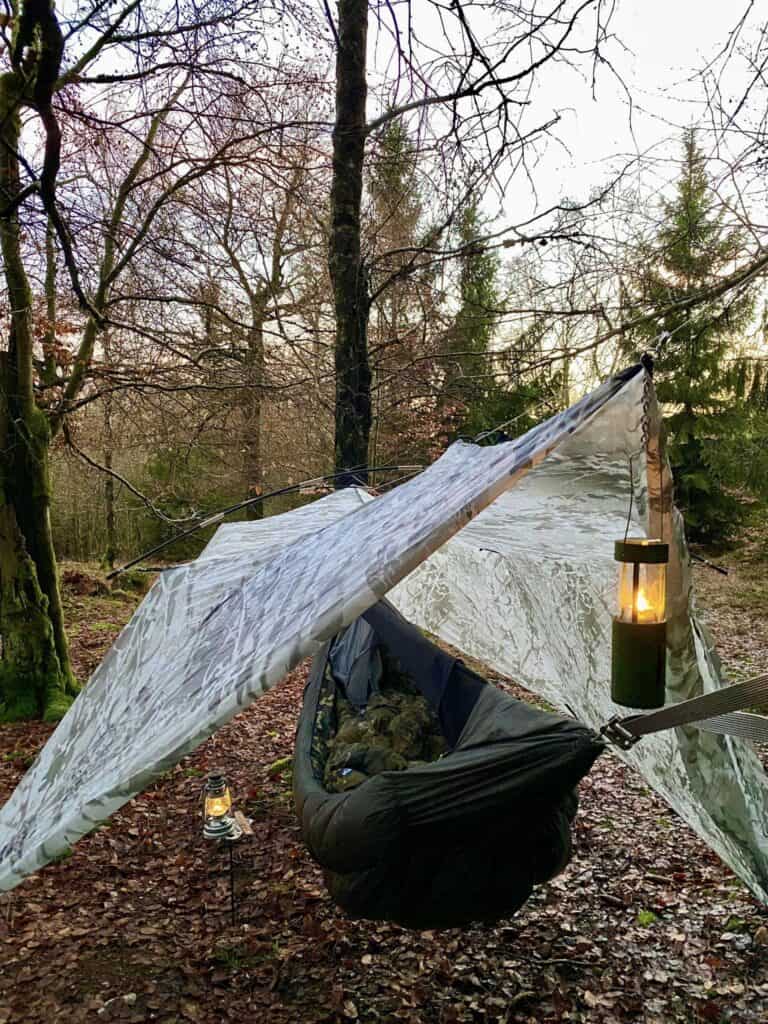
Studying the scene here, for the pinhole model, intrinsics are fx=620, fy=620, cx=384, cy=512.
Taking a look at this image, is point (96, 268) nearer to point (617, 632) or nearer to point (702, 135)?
point (702, 135)

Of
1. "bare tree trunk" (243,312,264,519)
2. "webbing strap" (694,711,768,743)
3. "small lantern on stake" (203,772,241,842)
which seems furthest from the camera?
"bare tree trunk" (243,312,264,519)

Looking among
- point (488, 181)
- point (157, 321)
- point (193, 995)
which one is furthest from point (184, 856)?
point (157, 321)

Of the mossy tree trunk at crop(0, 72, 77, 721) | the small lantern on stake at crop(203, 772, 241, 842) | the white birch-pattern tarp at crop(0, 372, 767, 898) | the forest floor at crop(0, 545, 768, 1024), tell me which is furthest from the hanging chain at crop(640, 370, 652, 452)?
the mossy tree trunk at crop(0, 72, 77, 721)

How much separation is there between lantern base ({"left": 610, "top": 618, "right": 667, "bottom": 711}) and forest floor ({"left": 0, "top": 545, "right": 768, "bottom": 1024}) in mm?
1141

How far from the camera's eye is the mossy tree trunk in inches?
146

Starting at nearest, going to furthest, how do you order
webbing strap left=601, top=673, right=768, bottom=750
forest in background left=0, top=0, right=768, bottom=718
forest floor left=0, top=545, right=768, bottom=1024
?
webbing strap left=601, top=673, right=768, bottom=750 < forest floor left=0, top=545, right=768, bottom=1024 < forest in background left=0, top=0, right=768, bottom=718

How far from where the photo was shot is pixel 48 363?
445 centimetres

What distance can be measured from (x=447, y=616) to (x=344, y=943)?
163cm

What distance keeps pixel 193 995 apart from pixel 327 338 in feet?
14.7

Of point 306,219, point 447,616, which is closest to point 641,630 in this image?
point 447,616

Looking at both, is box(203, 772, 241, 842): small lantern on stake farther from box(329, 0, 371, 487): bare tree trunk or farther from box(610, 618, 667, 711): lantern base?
box(329, 0, 371, 487): bare tree trunk

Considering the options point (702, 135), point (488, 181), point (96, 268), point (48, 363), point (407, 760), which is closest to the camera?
point (407, 760)

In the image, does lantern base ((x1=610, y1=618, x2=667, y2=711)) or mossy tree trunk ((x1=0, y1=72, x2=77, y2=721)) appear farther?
mossy tree trunk ((x1=0, y1=72, x2=77, y2=721))

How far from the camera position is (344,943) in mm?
2092
